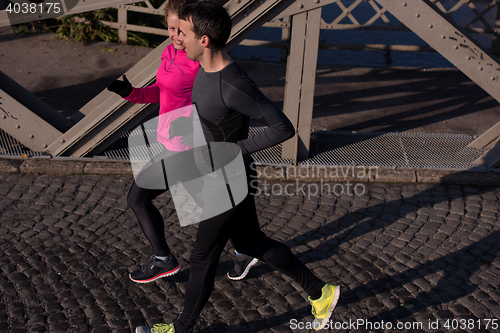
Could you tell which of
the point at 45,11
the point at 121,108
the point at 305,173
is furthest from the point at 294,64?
the point at 45,11

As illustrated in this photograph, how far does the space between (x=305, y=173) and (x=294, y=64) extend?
3.90ft

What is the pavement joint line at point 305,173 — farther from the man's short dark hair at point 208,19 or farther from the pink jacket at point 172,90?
the man's short dark hair at point 208,19

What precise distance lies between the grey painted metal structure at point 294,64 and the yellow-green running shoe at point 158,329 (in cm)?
264

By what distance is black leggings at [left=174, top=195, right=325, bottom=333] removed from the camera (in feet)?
9.50

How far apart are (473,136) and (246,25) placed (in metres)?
3.45

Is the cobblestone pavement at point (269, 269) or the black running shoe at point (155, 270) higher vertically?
the black running shoe at point (155, 270)

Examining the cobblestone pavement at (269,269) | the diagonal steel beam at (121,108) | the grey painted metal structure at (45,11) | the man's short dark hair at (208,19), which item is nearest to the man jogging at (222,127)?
the man's short dark hair at (208,19)

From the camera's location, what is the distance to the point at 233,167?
2816 millimetres

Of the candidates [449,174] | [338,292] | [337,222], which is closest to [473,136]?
[449,174]

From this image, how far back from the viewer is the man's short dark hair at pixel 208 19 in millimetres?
2508

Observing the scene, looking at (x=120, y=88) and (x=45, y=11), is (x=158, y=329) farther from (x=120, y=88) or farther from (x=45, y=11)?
(x=45, y=11)

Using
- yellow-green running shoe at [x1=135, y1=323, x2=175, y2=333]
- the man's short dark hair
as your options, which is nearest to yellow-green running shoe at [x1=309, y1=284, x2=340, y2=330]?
yellow-green running shoe at [x1=135, y1=323, x2=175, y2=333]

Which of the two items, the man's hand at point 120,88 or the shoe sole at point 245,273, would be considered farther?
the shoe sole at point 245,273

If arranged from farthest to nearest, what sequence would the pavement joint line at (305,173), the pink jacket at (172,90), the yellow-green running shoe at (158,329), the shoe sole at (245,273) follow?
the pavement joint line at (305,173), the shoe sole at (245,273), the pink jacket at (172,90), the yellow-green running shoe at (158,329)
